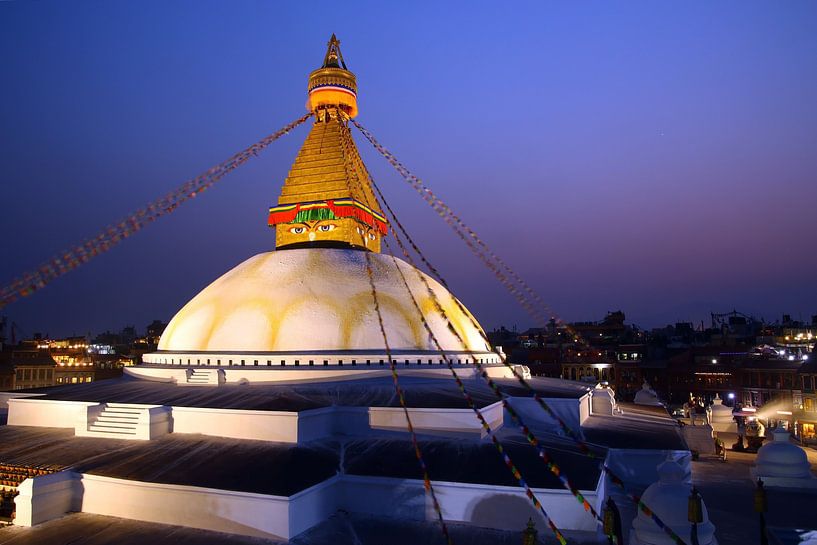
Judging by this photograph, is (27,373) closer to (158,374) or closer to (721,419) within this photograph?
(158,374)

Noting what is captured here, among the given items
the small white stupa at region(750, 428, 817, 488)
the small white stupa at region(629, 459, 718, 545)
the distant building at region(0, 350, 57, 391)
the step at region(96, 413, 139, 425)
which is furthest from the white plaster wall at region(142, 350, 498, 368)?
the distant building at region(0, 350, 57, 391)

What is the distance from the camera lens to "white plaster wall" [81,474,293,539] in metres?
7.20

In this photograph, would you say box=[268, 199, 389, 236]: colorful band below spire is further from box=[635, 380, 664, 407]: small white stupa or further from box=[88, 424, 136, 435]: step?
box=[635, 380, 664, 407]: small white stupa

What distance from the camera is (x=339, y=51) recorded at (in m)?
16.8

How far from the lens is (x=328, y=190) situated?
14.9m

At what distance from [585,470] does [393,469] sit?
101 inches

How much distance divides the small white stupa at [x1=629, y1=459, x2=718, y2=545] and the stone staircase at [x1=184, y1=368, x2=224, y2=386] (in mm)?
8059

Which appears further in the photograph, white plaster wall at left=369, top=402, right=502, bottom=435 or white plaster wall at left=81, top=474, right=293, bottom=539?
white plaster wall at left=369, top=402, right=502, bottom=435

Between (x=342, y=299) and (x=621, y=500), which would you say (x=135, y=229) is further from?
(x=621, y=500)

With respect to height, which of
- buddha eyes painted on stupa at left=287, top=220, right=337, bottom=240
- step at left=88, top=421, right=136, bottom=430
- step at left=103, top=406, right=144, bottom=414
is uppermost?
buddha eyes painted on stupa at left=287, top=220, right=337, bottom=240

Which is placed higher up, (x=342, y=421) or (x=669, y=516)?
(x=342, y=421)

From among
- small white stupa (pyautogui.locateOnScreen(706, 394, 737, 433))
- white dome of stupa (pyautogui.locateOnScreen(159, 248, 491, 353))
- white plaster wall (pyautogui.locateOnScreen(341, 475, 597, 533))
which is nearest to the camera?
white plaster wall (pyautogui.locateOnScreen(341, 475, 597, 533))

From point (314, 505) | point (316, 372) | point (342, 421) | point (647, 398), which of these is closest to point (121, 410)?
point (316, 372)

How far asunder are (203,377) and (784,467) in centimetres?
1056
